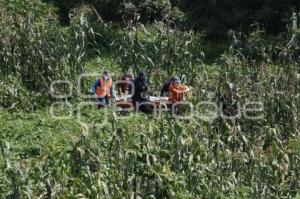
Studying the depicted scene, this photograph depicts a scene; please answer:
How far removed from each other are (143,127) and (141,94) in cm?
409

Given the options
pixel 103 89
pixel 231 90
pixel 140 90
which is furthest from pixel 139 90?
pixel 231 90

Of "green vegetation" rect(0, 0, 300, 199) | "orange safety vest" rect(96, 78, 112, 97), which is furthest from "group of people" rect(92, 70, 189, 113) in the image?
"green vegetation" rect(0, 0, 300, 199)

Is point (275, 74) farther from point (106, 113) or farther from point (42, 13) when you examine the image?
point (42, 13)

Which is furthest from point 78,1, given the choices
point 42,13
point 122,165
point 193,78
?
point 122,165

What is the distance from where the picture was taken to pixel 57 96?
13.9 m

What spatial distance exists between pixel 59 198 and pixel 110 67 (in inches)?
363

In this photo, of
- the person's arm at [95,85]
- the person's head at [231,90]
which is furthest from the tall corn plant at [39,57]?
the person's head at [231,90]

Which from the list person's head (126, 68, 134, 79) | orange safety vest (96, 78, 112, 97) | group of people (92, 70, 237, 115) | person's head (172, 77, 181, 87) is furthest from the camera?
person's head (126, 68, 134, 79)

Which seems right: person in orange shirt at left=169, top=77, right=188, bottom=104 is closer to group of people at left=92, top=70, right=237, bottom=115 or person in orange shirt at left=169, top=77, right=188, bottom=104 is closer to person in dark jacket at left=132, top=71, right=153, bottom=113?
group of people at left=92, top=70, right=237, bottom=115

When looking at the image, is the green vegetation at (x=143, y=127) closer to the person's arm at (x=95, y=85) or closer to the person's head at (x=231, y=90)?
the person's head at (x=231, y=90)

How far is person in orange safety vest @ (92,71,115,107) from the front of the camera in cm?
1411

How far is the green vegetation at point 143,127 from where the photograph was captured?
859cm

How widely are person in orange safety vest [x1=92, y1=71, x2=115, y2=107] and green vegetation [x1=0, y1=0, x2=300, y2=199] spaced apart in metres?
0.33

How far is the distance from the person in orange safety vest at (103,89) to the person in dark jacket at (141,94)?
0.50 meters
